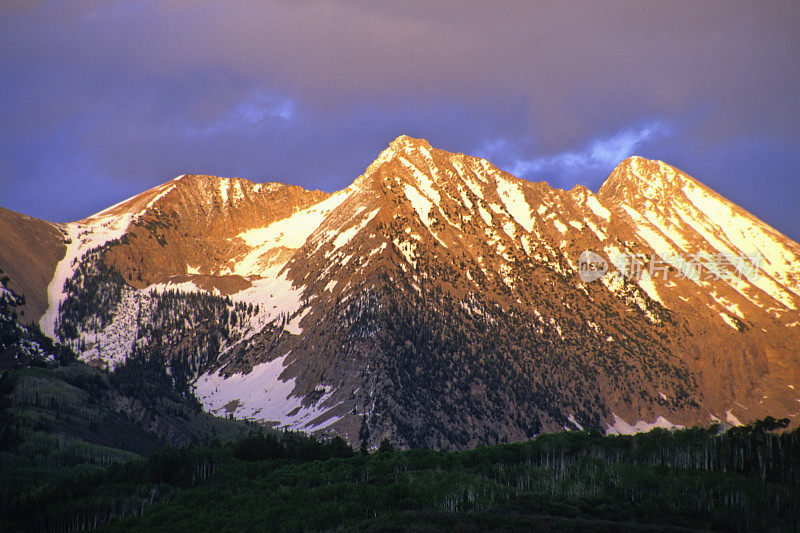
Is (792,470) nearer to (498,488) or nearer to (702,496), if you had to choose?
(702,496)

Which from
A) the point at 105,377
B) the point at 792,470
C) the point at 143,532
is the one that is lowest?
the point at 143,532

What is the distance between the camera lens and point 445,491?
9831cm

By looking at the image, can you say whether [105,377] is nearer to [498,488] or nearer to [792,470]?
[498,488]

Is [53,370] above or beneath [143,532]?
above

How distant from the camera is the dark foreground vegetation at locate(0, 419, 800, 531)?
85.1 m

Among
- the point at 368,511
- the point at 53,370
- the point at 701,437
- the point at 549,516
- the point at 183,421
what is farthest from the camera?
the point at 183,421

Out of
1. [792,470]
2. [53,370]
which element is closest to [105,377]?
[53,370]

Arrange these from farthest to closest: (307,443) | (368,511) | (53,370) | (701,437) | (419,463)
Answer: (53,370)
(307,443)
(701,437)
(419,463)
(368,511)

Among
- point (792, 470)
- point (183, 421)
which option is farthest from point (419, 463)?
point (183, 421)

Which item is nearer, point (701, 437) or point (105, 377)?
point (701, 437)

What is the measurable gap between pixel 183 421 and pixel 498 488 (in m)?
99.1

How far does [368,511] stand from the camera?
3531 inches

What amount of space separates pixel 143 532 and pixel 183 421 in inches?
3664

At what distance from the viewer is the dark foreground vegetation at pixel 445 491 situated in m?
85.1
